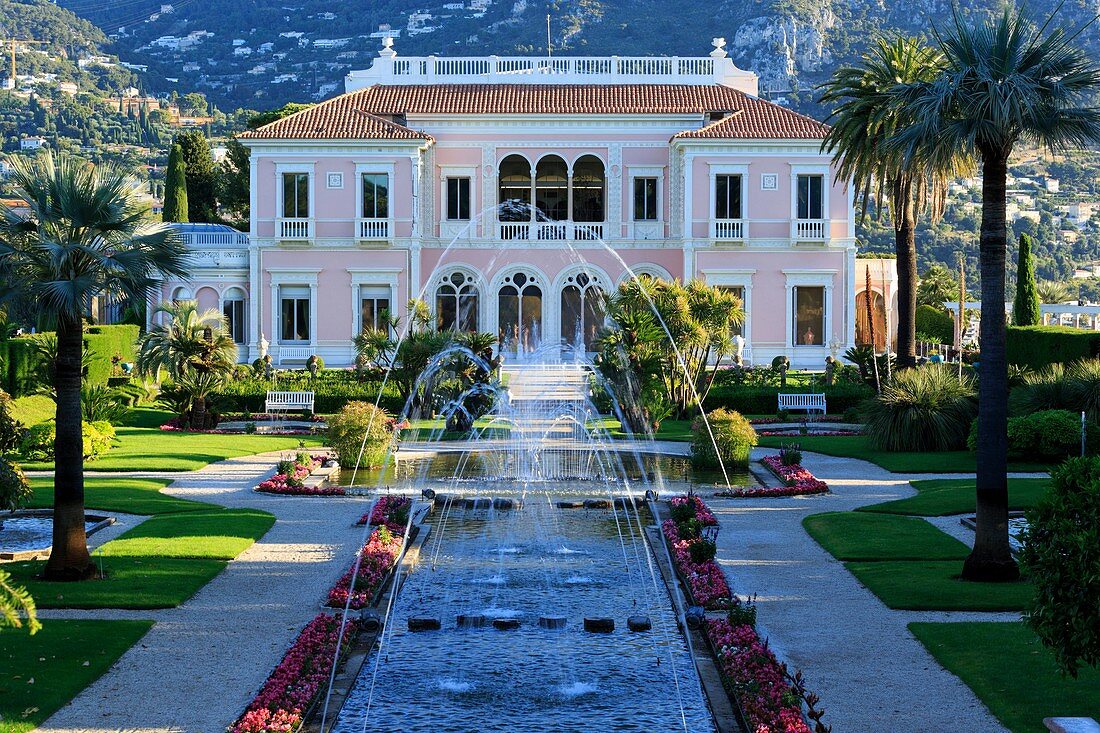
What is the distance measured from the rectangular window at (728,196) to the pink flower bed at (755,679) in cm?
3472

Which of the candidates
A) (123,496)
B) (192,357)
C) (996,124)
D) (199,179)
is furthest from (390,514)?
(199,179)

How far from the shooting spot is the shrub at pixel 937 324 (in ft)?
189

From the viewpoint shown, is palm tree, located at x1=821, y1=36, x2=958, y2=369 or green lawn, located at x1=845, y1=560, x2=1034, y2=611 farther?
palm tree, located at x1=821, y1=36, x2=958, y2=369

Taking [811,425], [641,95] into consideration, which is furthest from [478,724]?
[641,95]

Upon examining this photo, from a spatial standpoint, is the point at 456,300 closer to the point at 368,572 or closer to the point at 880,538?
the point at 880,538

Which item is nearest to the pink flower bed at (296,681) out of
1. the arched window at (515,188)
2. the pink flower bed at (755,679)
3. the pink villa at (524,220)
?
the pink flower bed at (755,679)

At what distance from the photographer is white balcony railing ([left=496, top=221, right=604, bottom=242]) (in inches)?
1868

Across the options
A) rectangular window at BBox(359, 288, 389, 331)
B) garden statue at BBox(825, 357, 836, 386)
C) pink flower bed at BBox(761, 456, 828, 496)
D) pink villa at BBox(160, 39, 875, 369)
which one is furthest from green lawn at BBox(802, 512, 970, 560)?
rectangular window at BBox(359, 288, 389, 331)

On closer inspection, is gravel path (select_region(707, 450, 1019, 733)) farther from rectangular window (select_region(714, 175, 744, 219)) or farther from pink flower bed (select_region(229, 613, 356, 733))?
rectangular window (select_region(714, 175, 744, 219))

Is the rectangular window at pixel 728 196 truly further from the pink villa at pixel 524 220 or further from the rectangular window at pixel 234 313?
the rectangular window at pixel 234 313

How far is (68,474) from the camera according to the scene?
1534 centimetres

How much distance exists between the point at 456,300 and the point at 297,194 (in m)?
6.72

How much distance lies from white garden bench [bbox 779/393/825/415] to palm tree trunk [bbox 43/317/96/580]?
21.9m

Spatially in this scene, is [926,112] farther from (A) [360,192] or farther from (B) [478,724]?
(A) [360,192]
